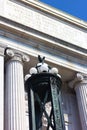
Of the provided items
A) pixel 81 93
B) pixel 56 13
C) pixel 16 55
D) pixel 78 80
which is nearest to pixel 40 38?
pixel 16 55

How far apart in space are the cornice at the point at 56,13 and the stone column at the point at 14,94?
4448 mm

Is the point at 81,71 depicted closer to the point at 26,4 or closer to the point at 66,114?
the point at 66,114

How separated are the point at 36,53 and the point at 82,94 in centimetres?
348

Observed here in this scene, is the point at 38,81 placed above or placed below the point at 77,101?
below

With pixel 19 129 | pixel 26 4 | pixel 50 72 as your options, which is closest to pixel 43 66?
pixel 50 72

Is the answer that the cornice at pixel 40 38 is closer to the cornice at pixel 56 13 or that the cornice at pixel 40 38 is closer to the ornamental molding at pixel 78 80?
the ornamental molding at pixel 78 80

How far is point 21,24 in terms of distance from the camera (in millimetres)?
16000

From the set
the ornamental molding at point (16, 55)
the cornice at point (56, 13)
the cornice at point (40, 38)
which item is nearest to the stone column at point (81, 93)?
the cornice at point (40, 38)

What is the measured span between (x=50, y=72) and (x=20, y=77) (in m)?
8.55

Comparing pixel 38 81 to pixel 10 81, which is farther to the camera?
pixel 10 81

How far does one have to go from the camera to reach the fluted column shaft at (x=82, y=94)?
53.2ft

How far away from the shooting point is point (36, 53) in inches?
636

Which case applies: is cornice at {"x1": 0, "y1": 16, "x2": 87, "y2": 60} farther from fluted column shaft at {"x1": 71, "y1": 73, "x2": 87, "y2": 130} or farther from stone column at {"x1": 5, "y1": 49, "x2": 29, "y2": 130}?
fluted column shaft at {"x1": 71, "y1": 73, "x2": 87, "y2": 130}

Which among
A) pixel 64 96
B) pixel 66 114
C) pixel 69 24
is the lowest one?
pixel 66 114
